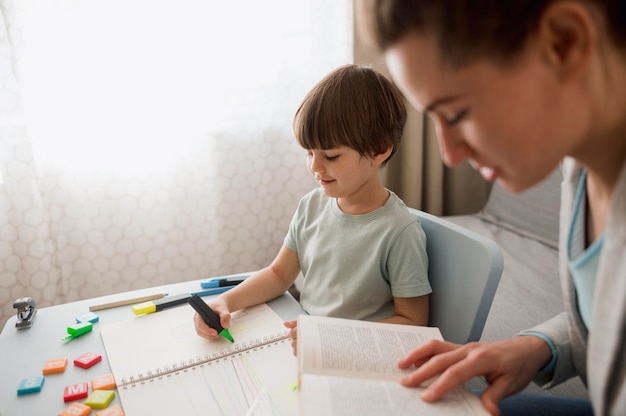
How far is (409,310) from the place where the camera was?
0.87 metres

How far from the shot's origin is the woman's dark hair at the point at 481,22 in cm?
38

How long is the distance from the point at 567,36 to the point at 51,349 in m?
0.88

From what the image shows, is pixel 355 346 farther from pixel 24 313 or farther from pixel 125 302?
pixel 24 313

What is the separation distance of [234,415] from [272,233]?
133cm

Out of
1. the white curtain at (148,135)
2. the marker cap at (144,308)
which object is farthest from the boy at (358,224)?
the white curtain at (148,135)

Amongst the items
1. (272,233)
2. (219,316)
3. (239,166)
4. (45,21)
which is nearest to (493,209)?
(272,233)

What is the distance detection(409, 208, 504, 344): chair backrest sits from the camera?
77 cm

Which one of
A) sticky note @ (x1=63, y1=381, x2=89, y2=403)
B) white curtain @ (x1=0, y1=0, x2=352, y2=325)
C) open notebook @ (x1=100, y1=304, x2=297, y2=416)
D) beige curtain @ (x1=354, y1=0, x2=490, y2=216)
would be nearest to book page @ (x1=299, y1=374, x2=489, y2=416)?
open notebook @ (x1=100, y1=304, x2=297, y2=416)

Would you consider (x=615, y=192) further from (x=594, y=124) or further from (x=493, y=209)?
(x=493, y=209)

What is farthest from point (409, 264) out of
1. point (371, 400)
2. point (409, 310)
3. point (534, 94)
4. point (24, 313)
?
point (24, 313)

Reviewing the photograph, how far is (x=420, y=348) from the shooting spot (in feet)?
2.07

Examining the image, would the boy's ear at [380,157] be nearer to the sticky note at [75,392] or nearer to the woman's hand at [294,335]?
the woman's hand at [294,335]

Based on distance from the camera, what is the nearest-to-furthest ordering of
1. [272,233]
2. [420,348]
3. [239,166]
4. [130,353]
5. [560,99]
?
[560,99] → [420,348] → [130,353] → [239,166] → [272,233]

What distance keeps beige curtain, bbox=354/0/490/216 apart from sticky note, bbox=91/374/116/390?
1.48m
